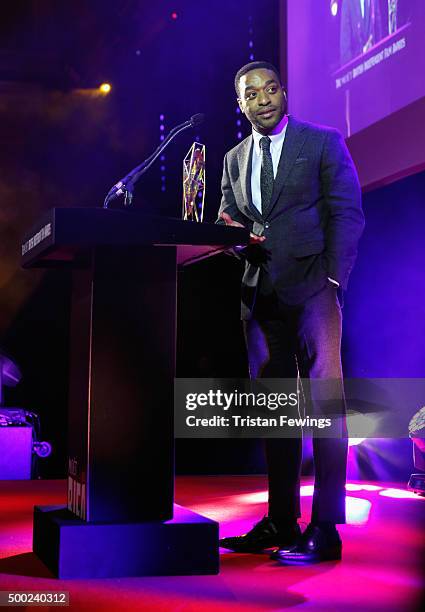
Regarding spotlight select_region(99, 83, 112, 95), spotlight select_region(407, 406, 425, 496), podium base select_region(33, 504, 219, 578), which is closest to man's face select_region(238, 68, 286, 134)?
podium base select_region(33, 504, 219, 578)

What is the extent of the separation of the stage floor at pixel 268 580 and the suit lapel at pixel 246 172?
3.13 ft

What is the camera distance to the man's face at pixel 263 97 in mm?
2123

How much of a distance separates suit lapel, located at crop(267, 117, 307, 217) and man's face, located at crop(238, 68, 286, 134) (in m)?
0.06

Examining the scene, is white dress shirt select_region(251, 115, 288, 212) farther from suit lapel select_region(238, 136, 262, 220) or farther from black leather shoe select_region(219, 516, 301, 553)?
black leather shoe select_region(219, 516, 301, 553)

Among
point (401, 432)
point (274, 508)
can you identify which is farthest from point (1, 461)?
point (274, 508)

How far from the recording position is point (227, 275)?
16.0 feet

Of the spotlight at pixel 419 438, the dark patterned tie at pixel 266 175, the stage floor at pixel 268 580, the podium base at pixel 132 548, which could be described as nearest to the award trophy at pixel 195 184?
the dark patterned tie at pixel 266 175

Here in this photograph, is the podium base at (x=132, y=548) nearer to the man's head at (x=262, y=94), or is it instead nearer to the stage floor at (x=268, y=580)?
the stage floor at (x=268, y=580)

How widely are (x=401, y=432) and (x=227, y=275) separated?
4.79ft

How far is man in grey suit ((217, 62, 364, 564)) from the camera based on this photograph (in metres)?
2.04

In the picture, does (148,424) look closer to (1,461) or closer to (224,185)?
(224,185)

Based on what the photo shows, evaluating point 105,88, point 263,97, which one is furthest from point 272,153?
point 105,88

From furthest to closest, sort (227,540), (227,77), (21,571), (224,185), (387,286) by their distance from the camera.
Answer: (227,77)
(387,286)
(224,185)
(227,540)
(21,571)

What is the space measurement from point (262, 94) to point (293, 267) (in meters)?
0.49
